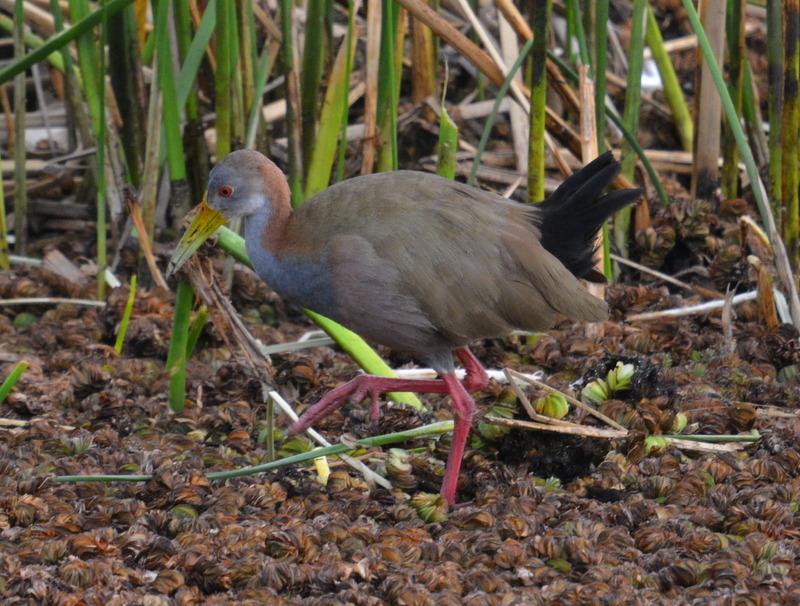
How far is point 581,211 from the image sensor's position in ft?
11.5

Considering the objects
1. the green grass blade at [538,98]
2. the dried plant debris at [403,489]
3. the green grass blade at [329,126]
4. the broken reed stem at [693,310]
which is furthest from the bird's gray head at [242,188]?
the broken reed stem at [693,310]

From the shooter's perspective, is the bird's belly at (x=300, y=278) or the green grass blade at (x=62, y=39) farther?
the green grass blade at (x=62, y=39)

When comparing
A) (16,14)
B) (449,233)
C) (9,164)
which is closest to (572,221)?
(449,233)

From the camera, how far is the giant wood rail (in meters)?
3.31

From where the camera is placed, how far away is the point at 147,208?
4473 mm

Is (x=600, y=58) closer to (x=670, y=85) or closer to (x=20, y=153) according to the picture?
(x=670, y=85)

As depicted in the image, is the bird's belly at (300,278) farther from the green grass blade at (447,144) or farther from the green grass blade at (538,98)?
the green grass blade at (538,98)

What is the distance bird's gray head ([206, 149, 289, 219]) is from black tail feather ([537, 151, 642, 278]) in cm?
92

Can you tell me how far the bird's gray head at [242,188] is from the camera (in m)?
3.56

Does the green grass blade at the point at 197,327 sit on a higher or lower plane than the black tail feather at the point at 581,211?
lower

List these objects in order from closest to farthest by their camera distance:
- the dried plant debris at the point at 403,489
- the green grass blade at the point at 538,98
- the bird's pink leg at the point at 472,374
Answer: the dried plant debris at the point at 403,489 → the bird's pink leg at the point at 472,374 → the green grass blade at the point at 538,98

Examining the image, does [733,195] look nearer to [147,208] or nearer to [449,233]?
[449,233]

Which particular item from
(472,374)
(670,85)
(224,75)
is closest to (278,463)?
(472,374)

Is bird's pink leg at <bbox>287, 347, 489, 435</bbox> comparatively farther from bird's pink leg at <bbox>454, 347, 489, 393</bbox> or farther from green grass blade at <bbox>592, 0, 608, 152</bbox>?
green grass blade at <bbox>592, 0, 608, 152</bbox>
